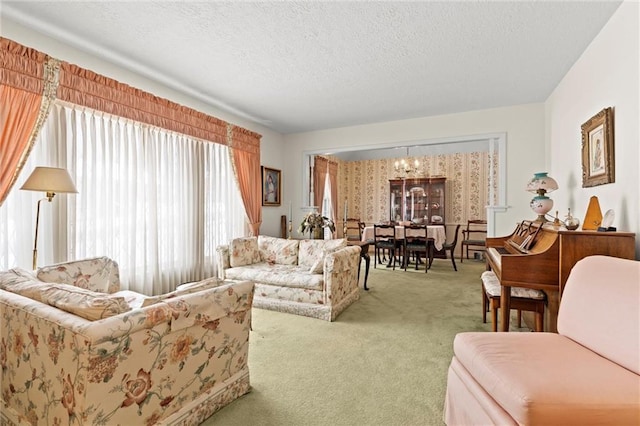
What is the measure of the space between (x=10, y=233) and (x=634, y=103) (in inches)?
182

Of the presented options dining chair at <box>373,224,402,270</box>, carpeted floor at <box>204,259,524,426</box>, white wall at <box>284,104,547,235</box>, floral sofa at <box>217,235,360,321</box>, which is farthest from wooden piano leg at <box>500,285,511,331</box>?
dining chair at <box>373,224,402,270</box>

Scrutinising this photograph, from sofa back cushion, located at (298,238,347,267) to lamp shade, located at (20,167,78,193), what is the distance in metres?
2.40

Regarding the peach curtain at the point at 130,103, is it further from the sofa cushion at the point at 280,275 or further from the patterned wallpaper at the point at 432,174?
the patterned wallpaper at the point at 432,174

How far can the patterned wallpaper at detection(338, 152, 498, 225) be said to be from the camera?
723cm

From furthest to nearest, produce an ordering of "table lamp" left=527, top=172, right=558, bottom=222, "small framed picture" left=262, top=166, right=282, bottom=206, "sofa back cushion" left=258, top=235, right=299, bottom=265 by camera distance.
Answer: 1. "small framed picture" left=262, top=166, right=282, bottom=206
2. "sofa back cushion" left=258, top=235, right=299, bottom=265
3. "table lamp" left=527, top=172, right=558, bottom=222

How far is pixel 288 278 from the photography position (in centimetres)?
330

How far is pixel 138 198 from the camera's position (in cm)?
329

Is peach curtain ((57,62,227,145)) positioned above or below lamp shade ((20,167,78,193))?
above

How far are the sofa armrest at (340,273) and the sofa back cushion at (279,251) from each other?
77 cm

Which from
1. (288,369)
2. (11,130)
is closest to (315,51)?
(11,130)

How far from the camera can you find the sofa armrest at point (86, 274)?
6.73ft

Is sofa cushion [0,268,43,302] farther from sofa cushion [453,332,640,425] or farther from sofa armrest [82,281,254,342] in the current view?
sofa cushion [453,332,640,425]

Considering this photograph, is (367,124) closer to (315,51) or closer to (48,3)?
(315,51)

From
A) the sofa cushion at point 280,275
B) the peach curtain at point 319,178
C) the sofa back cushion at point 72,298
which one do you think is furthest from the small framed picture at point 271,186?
the sofa back cushion at point 72,298
